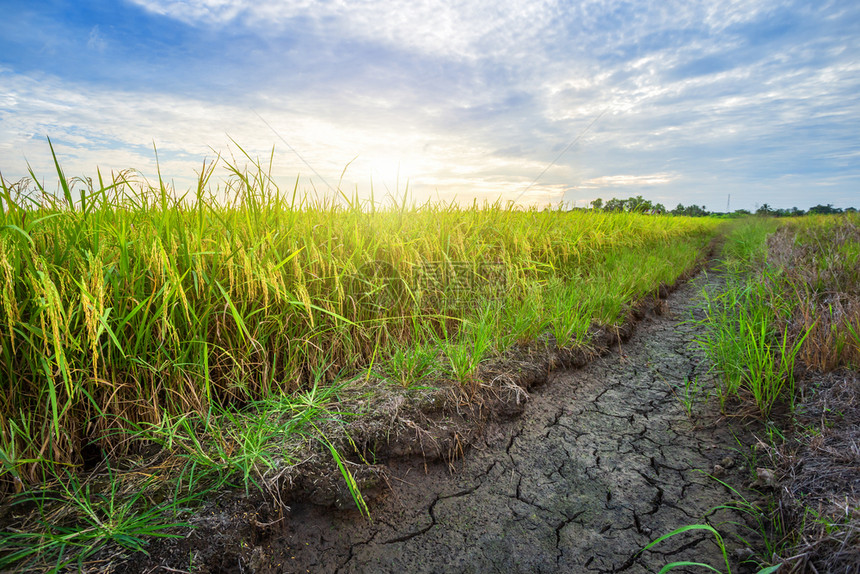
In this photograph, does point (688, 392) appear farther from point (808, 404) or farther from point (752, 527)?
point (752, 527)

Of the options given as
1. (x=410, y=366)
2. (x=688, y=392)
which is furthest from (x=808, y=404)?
(x=410, y=366)

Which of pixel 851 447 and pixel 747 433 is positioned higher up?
pixel 851 447

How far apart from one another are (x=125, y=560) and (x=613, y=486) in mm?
1746

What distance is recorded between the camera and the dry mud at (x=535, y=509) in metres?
1.40

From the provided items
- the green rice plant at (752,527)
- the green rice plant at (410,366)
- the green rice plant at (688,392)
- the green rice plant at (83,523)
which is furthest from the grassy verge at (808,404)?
the green rice plant at (83,523)

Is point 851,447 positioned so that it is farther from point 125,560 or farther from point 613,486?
point 125,560

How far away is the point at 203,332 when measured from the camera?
190 centimetres

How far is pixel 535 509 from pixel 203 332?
5.22ft

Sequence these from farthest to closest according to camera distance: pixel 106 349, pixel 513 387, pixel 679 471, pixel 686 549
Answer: pixel 513 387 → pixel 679 471 → pixel 106 349 → pixel 686 549

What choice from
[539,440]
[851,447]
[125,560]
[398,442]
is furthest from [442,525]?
[851,447]

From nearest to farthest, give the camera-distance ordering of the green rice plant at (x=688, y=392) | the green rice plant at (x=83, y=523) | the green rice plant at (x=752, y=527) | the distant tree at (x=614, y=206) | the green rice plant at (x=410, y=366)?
the green rice plant at (x=83, y=523), the green rice plant at (x=752, y=527), the green rice plant at (x=410, y=366), the green rice plant at (x=688, y=392), the distant tree at (x=614, y=206)

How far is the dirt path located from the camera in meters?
1.44

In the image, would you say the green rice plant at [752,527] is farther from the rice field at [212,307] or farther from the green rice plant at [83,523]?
the green rice plant at [83,523]

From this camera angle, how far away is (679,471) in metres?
1.89
